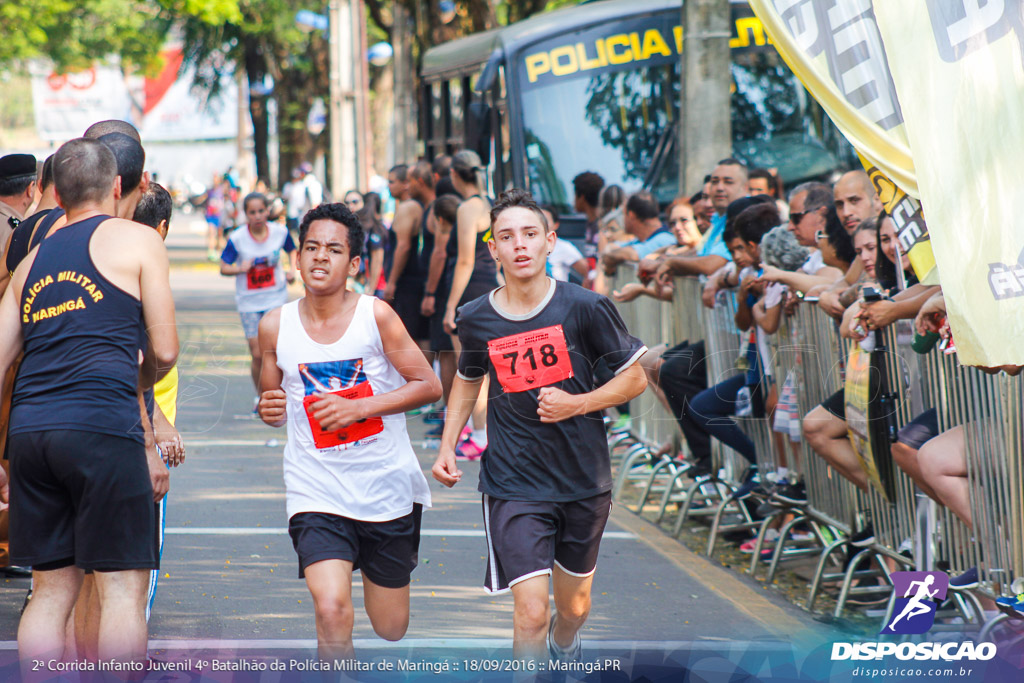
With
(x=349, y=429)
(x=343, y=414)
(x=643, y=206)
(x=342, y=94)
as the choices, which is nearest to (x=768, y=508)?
(x=349, y=429)

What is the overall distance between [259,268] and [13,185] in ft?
17.2

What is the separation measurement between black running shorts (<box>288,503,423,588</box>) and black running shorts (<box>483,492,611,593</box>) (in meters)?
0.32

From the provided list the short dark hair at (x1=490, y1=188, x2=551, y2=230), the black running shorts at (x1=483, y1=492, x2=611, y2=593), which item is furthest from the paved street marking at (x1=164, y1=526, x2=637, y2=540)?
the short dark hair at (x1=490, y1=188, x2=551, y2=230)

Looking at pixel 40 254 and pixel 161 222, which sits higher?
pixel 161 222

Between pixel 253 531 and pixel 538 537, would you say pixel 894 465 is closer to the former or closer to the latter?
pixel 538 537

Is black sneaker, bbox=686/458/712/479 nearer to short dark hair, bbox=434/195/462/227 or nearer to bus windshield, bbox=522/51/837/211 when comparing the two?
short dark hair, bbox=434/195/462/227

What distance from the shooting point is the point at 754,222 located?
24.5ft

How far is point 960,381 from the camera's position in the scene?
520cm

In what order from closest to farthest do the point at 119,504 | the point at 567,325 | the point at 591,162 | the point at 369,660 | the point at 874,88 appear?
the point at 119,504 < the point at 567,325 < the point at 369,660 < the point at 874,88 < the point at 591,162

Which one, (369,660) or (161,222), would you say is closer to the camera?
(369,660)

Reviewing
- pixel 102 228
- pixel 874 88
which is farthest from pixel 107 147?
pixel 874 88

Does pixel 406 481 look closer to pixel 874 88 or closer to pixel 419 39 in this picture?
pixel 874 88

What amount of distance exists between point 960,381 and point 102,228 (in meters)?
3.32

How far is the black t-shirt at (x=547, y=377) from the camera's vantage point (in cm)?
465
